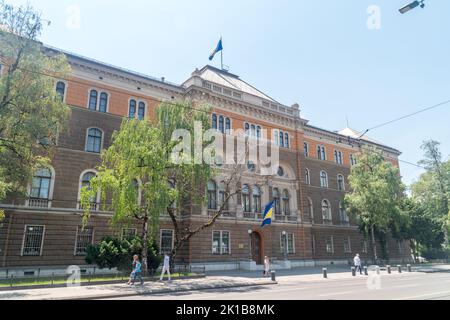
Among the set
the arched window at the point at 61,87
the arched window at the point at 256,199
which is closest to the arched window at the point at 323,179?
the arched window at the point at 256,199

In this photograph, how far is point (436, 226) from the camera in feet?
136

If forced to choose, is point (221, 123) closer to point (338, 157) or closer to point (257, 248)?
point (257, 248)

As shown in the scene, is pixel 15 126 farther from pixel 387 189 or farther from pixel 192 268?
pixel 387 189

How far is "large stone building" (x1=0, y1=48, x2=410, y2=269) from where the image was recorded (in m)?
24.3

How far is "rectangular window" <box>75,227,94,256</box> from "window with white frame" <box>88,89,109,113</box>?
10884 mm

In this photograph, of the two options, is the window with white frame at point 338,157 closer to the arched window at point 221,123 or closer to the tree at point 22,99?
the arched window at point 221,123

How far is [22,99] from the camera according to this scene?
18.1m

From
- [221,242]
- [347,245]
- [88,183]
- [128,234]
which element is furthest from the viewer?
[347,245]

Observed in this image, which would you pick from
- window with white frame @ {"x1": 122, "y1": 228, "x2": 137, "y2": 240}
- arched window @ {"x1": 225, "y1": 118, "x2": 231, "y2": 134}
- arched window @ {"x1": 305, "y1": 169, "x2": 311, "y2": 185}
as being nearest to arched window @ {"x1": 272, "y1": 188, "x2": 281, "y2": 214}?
arched window @ {"x1": 305, "y1": 169, "x2": 311, "y2": 185}

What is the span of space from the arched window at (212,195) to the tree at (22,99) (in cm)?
1659

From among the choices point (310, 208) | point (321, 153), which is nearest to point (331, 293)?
point (310, 208)

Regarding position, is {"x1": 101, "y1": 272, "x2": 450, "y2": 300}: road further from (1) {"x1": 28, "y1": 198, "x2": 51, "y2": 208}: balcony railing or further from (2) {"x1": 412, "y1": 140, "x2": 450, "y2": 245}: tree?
(2) {"x1": 412, "y1": 140, "x2": 450, "y2": 245}: tree

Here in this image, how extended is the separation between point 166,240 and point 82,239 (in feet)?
24.1
